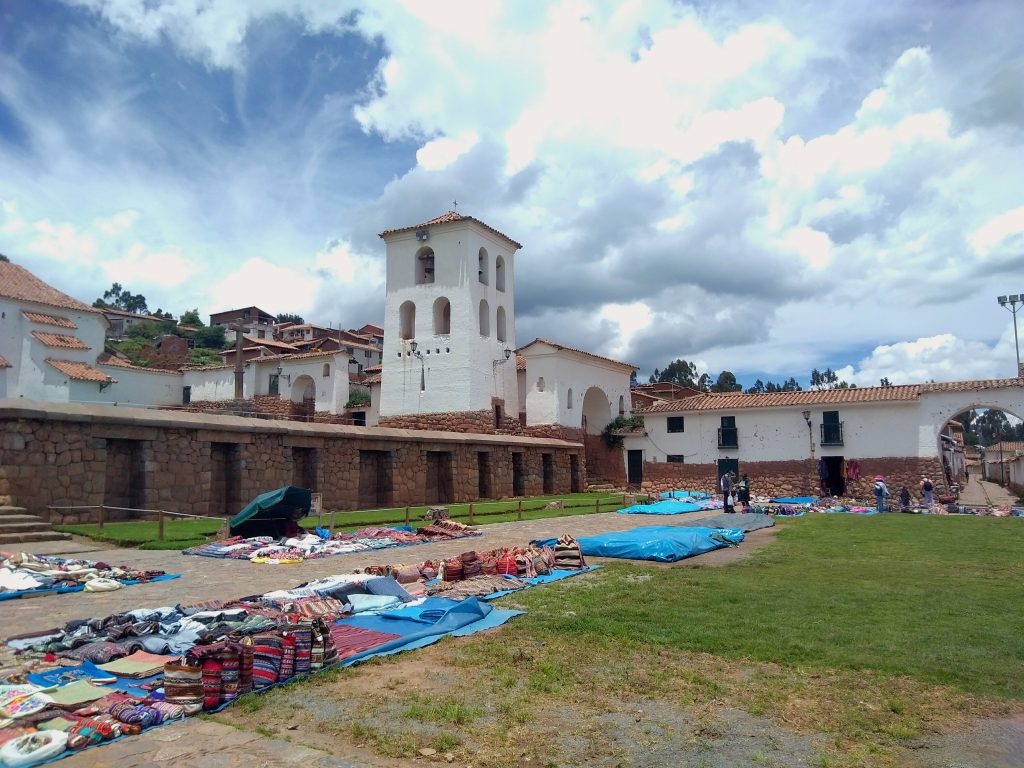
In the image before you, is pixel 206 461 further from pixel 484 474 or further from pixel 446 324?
pixel 446 324

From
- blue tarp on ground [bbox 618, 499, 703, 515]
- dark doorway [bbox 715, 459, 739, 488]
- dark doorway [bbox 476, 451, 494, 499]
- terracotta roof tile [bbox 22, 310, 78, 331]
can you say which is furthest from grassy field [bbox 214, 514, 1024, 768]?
terracotta roof tile [bbox 22, 310, 78, 331]

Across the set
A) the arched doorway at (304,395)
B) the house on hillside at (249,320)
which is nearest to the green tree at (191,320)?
the house on hillside at (249,320)

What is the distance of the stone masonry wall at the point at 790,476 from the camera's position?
2847cm

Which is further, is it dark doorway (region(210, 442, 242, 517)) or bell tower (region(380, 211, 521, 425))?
bell tower (region(380, 211, 521, 425))


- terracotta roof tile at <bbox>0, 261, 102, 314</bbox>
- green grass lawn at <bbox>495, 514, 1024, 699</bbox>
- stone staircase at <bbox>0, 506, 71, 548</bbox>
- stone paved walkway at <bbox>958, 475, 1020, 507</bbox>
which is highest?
terracotta roof tile at <bbox>0, 261, 102, 314</bbox>

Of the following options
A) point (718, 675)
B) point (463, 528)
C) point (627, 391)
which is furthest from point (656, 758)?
point (627, 391)

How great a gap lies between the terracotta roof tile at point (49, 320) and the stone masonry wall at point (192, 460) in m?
19.1

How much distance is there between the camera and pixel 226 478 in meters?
17.3

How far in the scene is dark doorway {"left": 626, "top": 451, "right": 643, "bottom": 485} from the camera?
35.6m

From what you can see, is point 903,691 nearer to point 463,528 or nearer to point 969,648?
point 969,648

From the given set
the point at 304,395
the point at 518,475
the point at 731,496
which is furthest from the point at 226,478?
the point at 304,395

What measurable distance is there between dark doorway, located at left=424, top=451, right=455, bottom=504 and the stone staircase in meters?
12.2

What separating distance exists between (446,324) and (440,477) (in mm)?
11170

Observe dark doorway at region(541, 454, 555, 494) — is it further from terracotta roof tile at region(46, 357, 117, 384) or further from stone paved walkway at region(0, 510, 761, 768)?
terracotta roof tile at region(46, 357, 117, 384)
